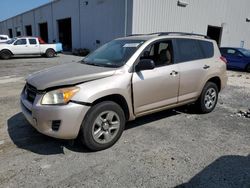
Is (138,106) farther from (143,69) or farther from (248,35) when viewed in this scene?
(248,35)

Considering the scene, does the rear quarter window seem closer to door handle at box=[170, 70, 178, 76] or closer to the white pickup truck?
door handle at box=[170, 70, 178, 76]

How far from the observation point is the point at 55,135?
11.5 feet

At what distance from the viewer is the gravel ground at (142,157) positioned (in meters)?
3.15

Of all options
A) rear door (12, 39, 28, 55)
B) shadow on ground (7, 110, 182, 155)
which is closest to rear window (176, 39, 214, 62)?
shadow on ground (7, 110, 182, 155)

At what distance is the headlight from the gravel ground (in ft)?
2.46

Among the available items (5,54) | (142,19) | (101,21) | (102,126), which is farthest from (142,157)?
(101,21)

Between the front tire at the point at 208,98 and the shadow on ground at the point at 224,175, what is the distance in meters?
2.02

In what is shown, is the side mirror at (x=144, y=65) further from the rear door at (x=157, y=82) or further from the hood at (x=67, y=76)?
the hood at (x=67, y=76)

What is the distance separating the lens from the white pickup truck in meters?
18.3

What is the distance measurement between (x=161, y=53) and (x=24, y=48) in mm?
16733

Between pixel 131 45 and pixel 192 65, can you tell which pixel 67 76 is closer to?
pixel 131 45

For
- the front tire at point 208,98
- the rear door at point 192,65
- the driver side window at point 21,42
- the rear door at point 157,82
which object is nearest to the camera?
the rear door at point 157,82

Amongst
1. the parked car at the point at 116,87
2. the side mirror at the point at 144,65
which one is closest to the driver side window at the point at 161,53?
the parked car at the point at 116,87

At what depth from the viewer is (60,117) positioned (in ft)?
11.2
